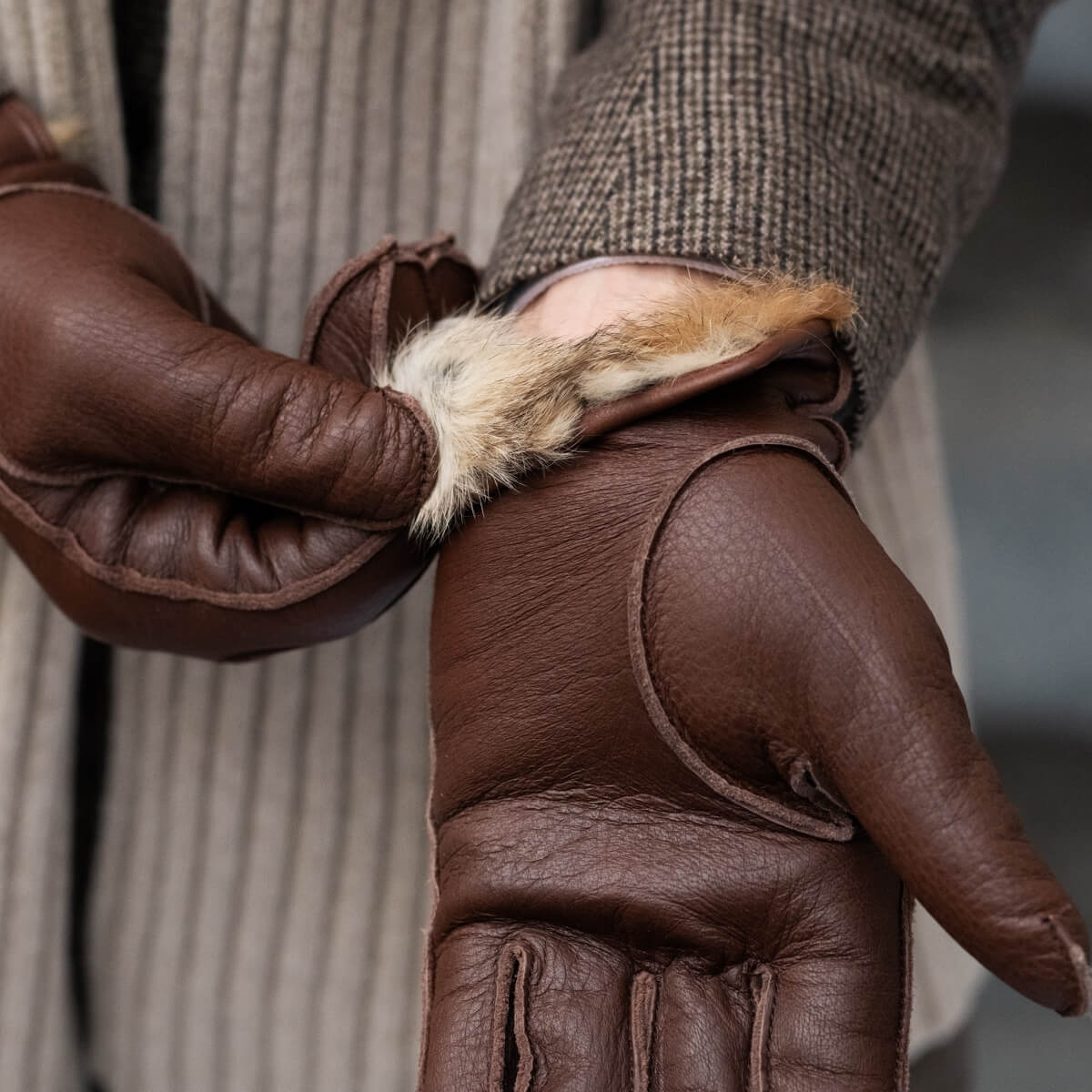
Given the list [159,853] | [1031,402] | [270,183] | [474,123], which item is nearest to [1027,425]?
[1031,402]

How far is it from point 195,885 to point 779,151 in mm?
607

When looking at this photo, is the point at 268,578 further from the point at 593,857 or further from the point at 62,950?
the point at 62,950

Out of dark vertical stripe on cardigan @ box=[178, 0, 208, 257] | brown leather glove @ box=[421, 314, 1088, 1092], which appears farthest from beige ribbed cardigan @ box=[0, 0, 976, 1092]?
brown leather glove @ box=[421, 314, 1088, 1092]

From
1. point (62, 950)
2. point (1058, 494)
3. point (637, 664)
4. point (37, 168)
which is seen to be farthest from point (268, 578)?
point (1058, 494)

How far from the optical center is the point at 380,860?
751 millimetres

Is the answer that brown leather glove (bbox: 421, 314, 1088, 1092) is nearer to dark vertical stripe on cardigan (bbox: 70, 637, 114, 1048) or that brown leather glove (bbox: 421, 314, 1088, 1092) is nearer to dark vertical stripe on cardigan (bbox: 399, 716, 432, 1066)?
dark vertical stripe on cardigan (bbox: 399, 716, 432, 1066)

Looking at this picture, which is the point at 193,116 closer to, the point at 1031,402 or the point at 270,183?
the point at 270,183

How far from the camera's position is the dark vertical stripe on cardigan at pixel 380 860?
0.75 metres

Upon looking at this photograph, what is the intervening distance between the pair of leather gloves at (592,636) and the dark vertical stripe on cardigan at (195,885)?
0.70 ft

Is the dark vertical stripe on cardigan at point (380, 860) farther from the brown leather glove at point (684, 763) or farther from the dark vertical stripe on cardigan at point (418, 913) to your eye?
the brown leather glove at point (684, 763)

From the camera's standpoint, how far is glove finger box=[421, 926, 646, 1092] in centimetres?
48

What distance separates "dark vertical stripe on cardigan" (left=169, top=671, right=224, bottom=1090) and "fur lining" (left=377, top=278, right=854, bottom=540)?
33 cm

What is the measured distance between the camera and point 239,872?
753 millimetres

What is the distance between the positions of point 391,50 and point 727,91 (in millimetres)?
249
